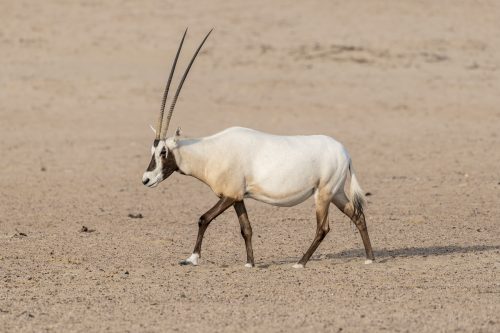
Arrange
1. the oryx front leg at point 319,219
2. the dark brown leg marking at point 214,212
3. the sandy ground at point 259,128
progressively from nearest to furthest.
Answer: the sandy ground at point 259,128 < the dark brown leg marking at point 214,212 < the oryx front leg at point 319,219

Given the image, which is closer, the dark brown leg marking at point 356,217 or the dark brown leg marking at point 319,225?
the dark brown leg marking at point 319,225

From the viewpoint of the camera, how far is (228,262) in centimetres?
1033

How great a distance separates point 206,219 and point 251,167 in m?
0.55

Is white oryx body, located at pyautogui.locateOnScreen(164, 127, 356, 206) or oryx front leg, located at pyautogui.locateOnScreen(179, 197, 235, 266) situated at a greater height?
white oryx body, located at pyautogui.locateOnScreen(164, 127, 356, 206)

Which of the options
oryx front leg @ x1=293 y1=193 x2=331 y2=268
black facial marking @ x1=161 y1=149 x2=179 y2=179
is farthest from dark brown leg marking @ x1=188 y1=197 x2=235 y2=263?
oryx front leg @ x1=293 y1=193 x2=331 y2=268

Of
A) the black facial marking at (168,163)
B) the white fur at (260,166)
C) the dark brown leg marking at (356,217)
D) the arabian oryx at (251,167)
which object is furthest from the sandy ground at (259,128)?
the black facial marking at (168,163)

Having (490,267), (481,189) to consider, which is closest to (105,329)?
(490,267)

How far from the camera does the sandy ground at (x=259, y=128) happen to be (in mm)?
8555

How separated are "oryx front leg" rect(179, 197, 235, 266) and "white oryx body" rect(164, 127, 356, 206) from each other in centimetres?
7

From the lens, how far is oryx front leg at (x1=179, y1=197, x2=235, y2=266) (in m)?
9.73

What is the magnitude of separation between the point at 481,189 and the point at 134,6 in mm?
13294

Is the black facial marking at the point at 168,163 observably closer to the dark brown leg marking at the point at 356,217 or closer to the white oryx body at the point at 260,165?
the white oryx body at the point at 260,165

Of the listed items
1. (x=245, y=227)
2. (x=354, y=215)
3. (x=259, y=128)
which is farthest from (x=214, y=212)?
(x=259, y=128)

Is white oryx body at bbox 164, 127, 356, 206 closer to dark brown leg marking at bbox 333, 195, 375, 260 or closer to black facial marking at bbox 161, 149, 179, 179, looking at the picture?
black facial marking at bbox 161, 149, 179, 179
